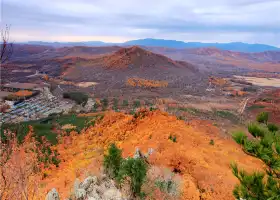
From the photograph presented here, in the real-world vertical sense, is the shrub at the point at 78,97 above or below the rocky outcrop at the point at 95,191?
below

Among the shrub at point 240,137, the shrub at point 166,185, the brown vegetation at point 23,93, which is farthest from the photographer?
the brown vegetation at point 23,93

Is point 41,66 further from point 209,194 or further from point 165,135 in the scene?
point 209,194

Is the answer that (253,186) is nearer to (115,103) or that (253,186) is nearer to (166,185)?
(166,185)

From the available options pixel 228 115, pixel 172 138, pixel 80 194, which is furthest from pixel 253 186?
pixel 228 115

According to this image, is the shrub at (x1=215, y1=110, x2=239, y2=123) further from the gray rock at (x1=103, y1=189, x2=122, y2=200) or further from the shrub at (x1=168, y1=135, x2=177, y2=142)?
the gray rock at (x1=103, y1=189, x2=122, y2=200)

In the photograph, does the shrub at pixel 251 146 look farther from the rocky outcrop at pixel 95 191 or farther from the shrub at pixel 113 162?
the shrub at pixel 113 162

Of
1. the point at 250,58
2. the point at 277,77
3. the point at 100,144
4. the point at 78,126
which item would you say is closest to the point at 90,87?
the point at 78,126

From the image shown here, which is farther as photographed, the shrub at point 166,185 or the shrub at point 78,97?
the shrub at point 78,97

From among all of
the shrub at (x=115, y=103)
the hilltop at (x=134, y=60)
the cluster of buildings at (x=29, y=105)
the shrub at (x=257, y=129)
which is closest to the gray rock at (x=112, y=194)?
the shrub at (x=257, y=129)
